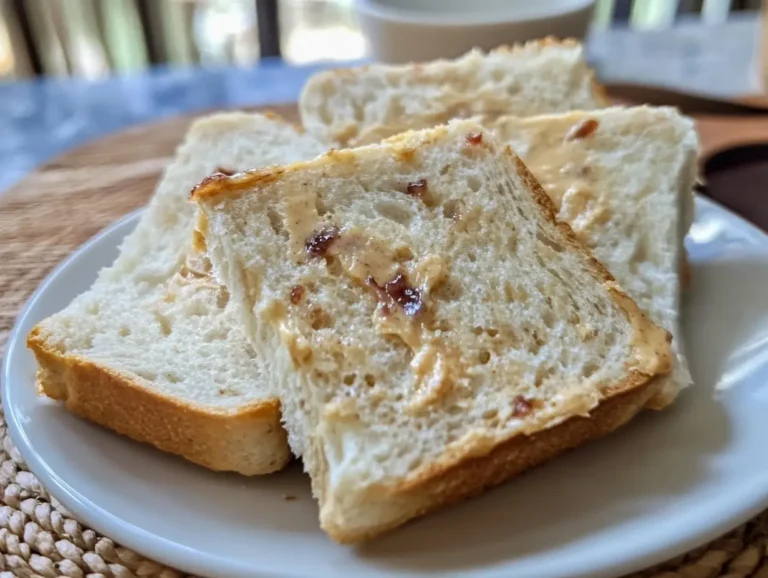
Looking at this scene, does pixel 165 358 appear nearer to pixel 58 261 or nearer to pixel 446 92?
pixel 58 261

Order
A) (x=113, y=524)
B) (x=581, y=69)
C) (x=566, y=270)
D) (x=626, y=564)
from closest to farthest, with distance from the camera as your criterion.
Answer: (x=626, y=564), (x=113, y=524), (x=566, y=270), (x=581, y=69)

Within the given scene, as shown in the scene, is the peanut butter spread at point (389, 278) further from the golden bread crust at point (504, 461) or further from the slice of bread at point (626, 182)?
the slice of bread at point (626, 182)

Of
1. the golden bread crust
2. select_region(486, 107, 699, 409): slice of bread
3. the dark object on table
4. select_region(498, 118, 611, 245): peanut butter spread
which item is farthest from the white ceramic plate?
the dark object on table

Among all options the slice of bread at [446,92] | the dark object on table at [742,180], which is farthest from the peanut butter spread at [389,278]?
the dark object on table at [742,180]

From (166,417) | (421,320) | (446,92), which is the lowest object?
(166,417)

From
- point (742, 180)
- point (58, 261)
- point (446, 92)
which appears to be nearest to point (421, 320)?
point (446, 92)

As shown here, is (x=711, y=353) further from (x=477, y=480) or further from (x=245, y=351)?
(x=245, y=351)

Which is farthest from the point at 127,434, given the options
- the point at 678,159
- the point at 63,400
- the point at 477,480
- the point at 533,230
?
the point at 678,159
